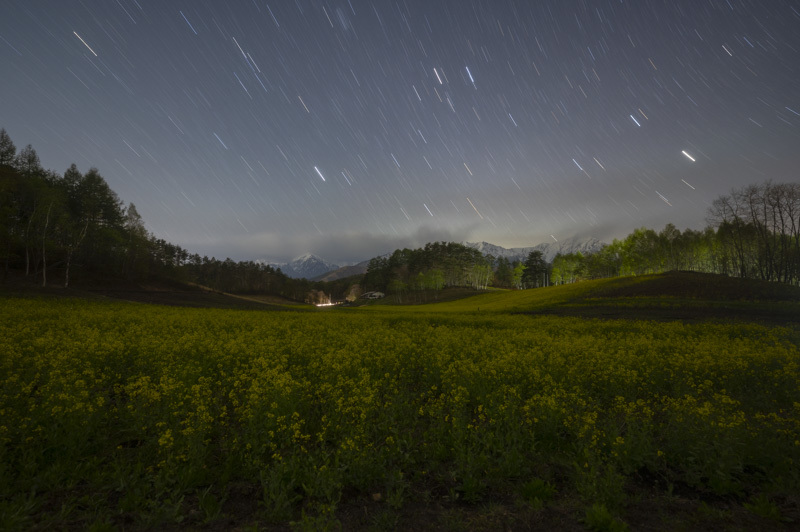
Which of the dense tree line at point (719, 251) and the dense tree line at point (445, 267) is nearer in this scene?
the dense tree line at point (719, 251)

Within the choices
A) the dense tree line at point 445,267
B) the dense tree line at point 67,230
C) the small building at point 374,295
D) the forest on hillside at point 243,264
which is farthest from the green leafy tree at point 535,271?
the dense tree line at point 67,230

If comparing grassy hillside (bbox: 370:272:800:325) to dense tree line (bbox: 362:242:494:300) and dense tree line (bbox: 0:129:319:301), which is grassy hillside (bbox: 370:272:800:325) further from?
dense tree line (bbox: 0:129:319:301)

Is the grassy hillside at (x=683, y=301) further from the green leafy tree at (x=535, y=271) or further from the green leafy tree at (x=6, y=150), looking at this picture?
the green leafy tree at (x=6, y=150)

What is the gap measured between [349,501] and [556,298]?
48.6 metres

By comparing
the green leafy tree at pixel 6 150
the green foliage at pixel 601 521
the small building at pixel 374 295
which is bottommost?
the small building at pixel 374 295

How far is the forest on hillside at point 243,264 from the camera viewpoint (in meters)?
42.2

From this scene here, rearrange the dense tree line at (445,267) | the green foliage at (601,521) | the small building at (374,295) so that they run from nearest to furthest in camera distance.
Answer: the green foliage at (601,521), the dense tree line at (445,267), the small building at (374,295)

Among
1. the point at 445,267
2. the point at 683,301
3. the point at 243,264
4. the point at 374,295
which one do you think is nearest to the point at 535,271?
Answer: the point at 445,267

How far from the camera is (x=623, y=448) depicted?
5.42 m

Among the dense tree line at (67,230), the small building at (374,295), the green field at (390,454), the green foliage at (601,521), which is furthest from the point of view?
the small building at (374,295)

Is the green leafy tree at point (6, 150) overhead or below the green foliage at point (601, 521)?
overhead

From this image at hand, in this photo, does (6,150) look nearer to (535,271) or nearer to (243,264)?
(243,264)

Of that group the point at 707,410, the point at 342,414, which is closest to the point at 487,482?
the point at 342,414

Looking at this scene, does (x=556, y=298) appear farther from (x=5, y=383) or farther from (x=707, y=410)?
(x=5, y=383)
